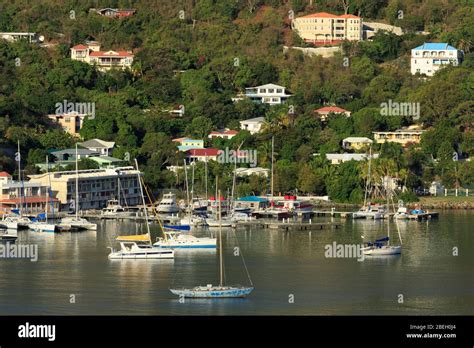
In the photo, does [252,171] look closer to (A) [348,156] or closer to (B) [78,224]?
(A) [348,156]

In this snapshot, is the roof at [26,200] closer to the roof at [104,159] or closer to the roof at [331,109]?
the roof at [104,159]

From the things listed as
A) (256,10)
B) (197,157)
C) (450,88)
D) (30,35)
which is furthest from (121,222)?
(256,10)

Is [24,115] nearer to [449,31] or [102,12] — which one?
[102,12]

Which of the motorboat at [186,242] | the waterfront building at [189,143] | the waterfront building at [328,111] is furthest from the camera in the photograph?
the waterfront building at [328,111]

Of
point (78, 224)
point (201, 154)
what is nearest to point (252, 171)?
point (201, 154)

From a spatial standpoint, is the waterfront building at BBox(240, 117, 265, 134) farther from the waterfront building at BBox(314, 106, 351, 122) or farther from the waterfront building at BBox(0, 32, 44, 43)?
the waterfront building at BBox(0, 32, 44, 43)

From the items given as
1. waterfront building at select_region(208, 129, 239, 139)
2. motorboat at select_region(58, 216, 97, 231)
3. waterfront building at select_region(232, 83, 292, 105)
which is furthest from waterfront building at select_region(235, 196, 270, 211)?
waterfront building at select_region(232, 83, 292, 105)

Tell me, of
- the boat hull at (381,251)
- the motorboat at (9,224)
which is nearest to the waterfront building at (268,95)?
the motorboat at (9,224)
